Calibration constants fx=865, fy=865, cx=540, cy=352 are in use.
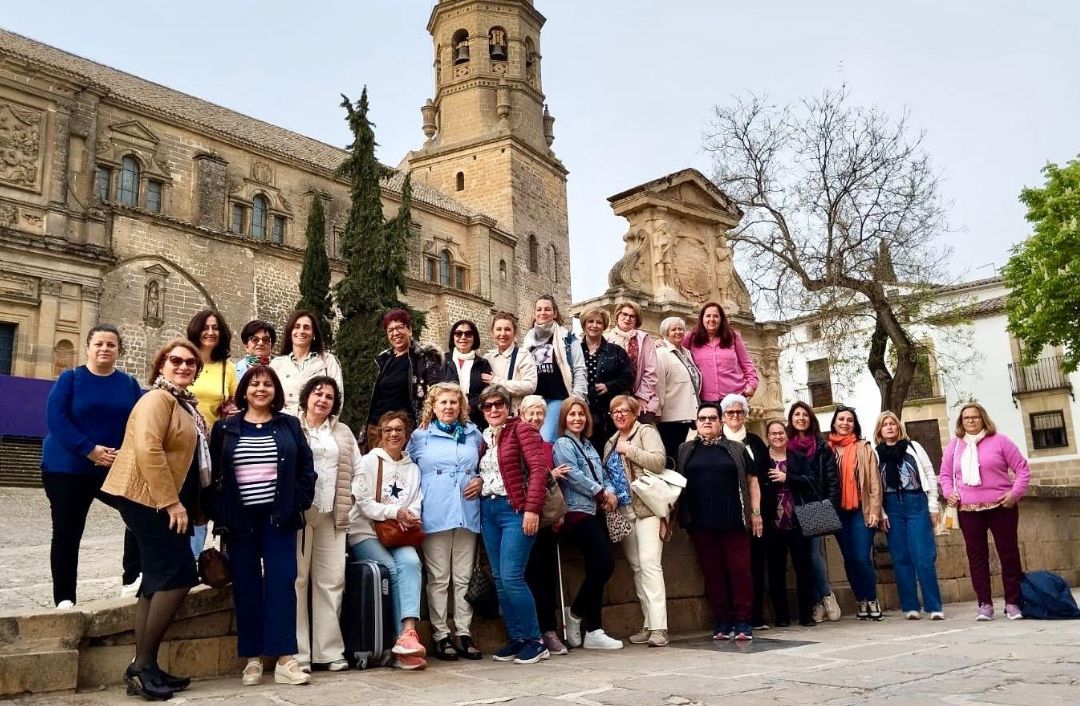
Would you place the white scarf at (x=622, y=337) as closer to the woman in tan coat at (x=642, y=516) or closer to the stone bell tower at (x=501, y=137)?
the woman in tan coat at (x=642, y=516)

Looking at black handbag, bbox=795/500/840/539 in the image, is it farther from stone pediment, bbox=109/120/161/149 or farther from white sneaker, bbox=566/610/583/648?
stone pediment, bbox=109/120/161/149

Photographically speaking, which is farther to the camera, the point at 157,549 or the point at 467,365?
the point at 467,365

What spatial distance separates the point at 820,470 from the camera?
746cm

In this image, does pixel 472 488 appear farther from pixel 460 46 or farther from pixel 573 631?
pixel 460 46

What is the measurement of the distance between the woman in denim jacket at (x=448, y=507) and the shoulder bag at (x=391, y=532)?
12 cm

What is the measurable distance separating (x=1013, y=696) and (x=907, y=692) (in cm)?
43

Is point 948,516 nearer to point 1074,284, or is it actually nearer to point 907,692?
point 907,692

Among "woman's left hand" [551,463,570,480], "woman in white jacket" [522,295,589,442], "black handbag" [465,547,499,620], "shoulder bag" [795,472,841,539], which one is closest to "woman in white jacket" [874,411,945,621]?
"shoulder bag" [795,472,841,539]

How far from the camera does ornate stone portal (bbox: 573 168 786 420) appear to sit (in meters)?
12.8

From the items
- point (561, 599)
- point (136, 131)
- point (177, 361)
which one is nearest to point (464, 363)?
point (561, 599)

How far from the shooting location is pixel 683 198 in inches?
540

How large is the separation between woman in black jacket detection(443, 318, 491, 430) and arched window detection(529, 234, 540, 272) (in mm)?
36201

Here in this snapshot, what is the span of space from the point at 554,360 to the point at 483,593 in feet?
6.22

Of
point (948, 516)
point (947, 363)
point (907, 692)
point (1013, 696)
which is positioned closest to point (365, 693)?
point (907, 692)
